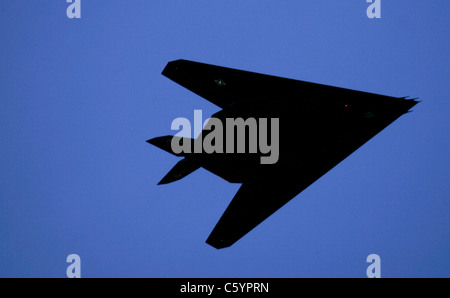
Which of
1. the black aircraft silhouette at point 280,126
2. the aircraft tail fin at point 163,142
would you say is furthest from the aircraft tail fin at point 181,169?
the aircraft tail fin at point 163,142

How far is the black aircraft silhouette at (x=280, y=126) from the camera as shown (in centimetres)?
732

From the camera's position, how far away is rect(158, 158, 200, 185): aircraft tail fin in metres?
7.95

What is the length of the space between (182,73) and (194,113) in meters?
1.45

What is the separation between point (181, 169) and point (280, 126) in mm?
3061

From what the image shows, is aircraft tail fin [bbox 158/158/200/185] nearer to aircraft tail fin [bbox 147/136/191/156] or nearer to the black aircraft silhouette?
the black aircraft silhouette

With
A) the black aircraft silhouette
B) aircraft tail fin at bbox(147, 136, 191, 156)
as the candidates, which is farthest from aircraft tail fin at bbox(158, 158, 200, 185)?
aircraft tail fin at bbox(147, 136, 191, 156)

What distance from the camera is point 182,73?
8.38 meters

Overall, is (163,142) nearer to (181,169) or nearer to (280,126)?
(181,169)

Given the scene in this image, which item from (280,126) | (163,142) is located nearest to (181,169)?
(163,142)

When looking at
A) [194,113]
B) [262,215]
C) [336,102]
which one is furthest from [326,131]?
[194,113]

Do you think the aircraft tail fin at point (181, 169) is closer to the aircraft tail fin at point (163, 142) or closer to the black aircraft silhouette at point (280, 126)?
the black aircraft silhouette at point (280, 126)

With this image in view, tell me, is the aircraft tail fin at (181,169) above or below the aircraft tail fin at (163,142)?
below

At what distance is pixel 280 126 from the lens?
7309 millimetres
